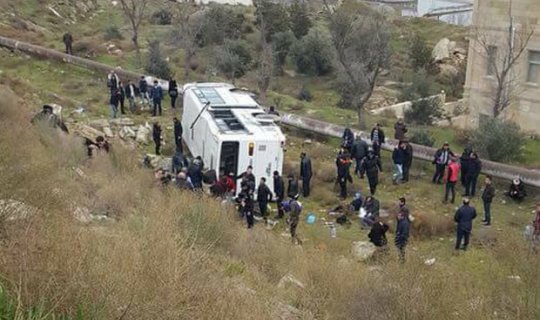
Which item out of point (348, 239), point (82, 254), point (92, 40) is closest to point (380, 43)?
point (348, 239)

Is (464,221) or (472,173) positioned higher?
(472,173)

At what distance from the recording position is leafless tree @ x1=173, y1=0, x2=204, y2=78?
3266cm

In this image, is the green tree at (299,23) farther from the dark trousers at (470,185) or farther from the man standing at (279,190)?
the man standing at (279,190)

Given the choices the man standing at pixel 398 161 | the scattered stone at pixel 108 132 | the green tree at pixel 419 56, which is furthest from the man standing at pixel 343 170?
the green tree at pixel 419 56

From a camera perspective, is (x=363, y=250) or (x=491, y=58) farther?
(x=491, y=58)

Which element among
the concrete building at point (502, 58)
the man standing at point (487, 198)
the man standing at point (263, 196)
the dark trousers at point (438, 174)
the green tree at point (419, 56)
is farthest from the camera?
the green tree at point (419, 56)

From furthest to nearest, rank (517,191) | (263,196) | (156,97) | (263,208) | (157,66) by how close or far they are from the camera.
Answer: (157,66) → (156,97) → (517,191) → (263,208) → (263,196)

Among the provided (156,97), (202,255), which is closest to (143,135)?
(156,97)

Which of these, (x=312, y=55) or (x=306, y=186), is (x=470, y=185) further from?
(x=312, y=55)

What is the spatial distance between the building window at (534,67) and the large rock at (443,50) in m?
14.9

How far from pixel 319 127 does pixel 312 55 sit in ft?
49.2

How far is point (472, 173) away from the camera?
701 inches

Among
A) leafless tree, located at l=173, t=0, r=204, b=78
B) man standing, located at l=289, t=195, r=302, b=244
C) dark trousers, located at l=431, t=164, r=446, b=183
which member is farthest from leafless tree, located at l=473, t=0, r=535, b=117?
leafless tree, located at l=173, t=0, r=204, b=78

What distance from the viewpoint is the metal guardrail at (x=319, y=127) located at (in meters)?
18.5
